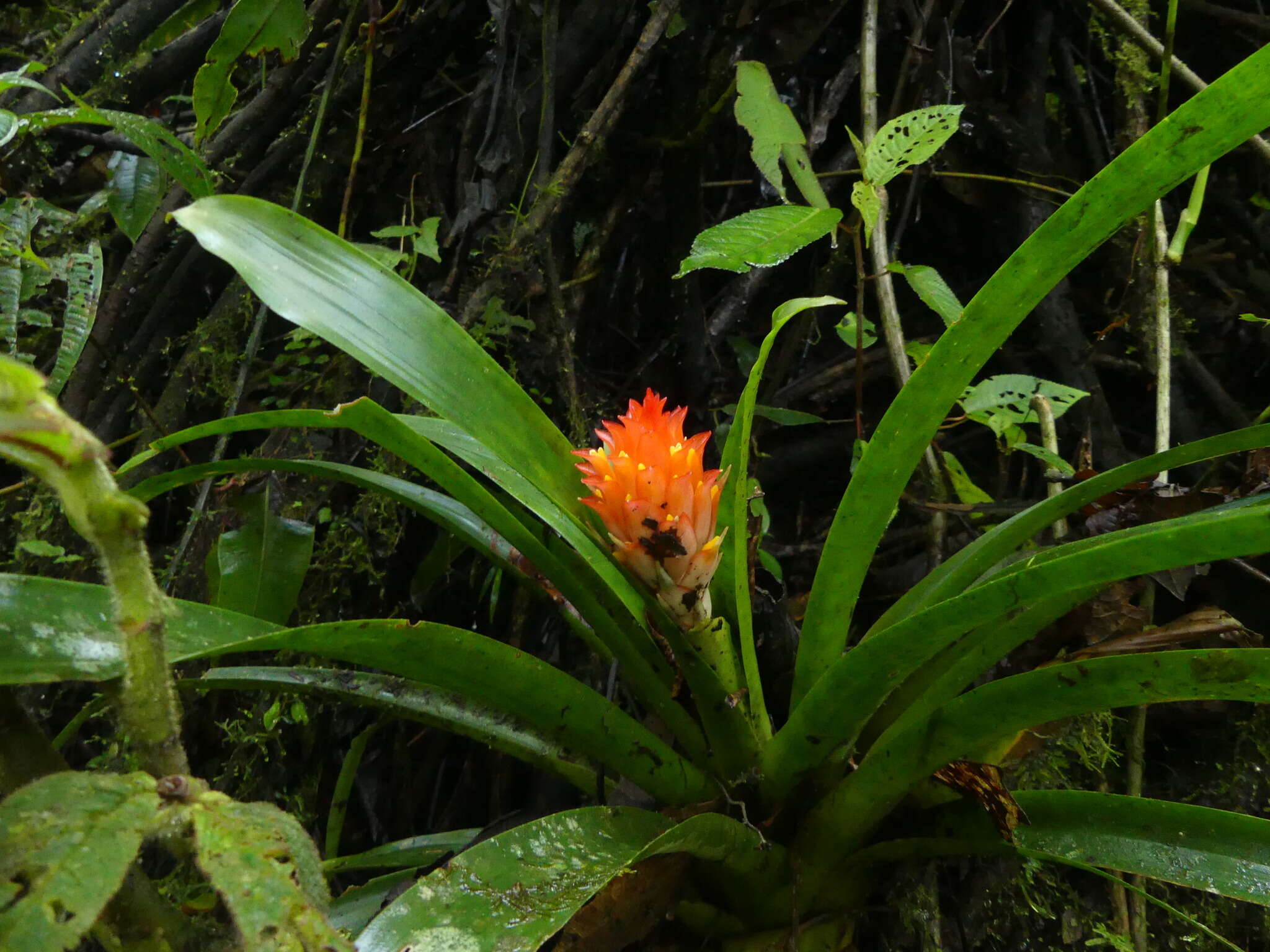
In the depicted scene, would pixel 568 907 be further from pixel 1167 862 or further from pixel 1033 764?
pixel 1033 764

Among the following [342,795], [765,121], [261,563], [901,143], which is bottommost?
[342,795]

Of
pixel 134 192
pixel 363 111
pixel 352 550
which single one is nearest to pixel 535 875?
pixel 352 550

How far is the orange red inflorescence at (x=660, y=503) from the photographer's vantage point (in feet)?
2.40

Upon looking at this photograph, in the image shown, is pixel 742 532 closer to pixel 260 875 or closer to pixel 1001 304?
pixel 1001 304

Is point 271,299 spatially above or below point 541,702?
above

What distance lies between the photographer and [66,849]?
0.39 metres

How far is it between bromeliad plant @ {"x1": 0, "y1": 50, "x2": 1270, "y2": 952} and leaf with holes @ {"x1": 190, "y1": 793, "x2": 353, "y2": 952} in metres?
0.12

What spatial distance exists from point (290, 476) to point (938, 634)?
99cm

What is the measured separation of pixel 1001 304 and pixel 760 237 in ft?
1.02

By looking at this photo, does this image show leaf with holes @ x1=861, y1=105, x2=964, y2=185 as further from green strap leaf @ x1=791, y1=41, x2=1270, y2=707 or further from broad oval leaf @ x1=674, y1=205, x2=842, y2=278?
green strap leaf @ x1=791, y1=41, x2=1270, y2=707

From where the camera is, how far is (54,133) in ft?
5.21

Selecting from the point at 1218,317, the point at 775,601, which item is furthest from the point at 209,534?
the point at 1218,317

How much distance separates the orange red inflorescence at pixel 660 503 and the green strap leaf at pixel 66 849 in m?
0.41

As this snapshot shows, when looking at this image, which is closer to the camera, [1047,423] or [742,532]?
[742,532]
